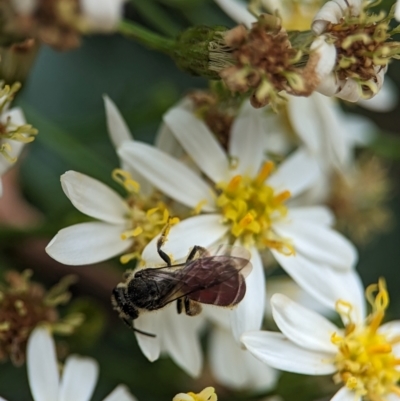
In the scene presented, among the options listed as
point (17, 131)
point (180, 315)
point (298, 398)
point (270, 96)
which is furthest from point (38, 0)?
point (298, 398)

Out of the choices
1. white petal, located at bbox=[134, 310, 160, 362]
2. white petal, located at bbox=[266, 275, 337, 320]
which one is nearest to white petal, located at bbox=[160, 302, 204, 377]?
white petal, located at bbox=[134, 310, 160, 362]

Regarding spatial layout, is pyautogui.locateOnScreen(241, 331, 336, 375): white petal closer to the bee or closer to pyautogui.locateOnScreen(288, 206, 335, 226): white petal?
the bee

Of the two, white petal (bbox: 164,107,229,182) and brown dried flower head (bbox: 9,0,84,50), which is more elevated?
brown dried flower head (bbox: 9,0,84,50)

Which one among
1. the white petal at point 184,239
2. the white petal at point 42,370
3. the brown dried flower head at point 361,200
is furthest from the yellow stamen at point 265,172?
the brown dried flower head at point 361,200

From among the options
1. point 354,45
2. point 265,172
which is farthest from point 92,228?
point 354,45

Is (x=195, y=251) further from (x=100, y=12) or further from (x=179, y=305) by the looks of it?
(x=100, y=12)

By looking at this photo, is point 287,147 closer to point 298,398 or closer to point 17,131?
point 298,398
